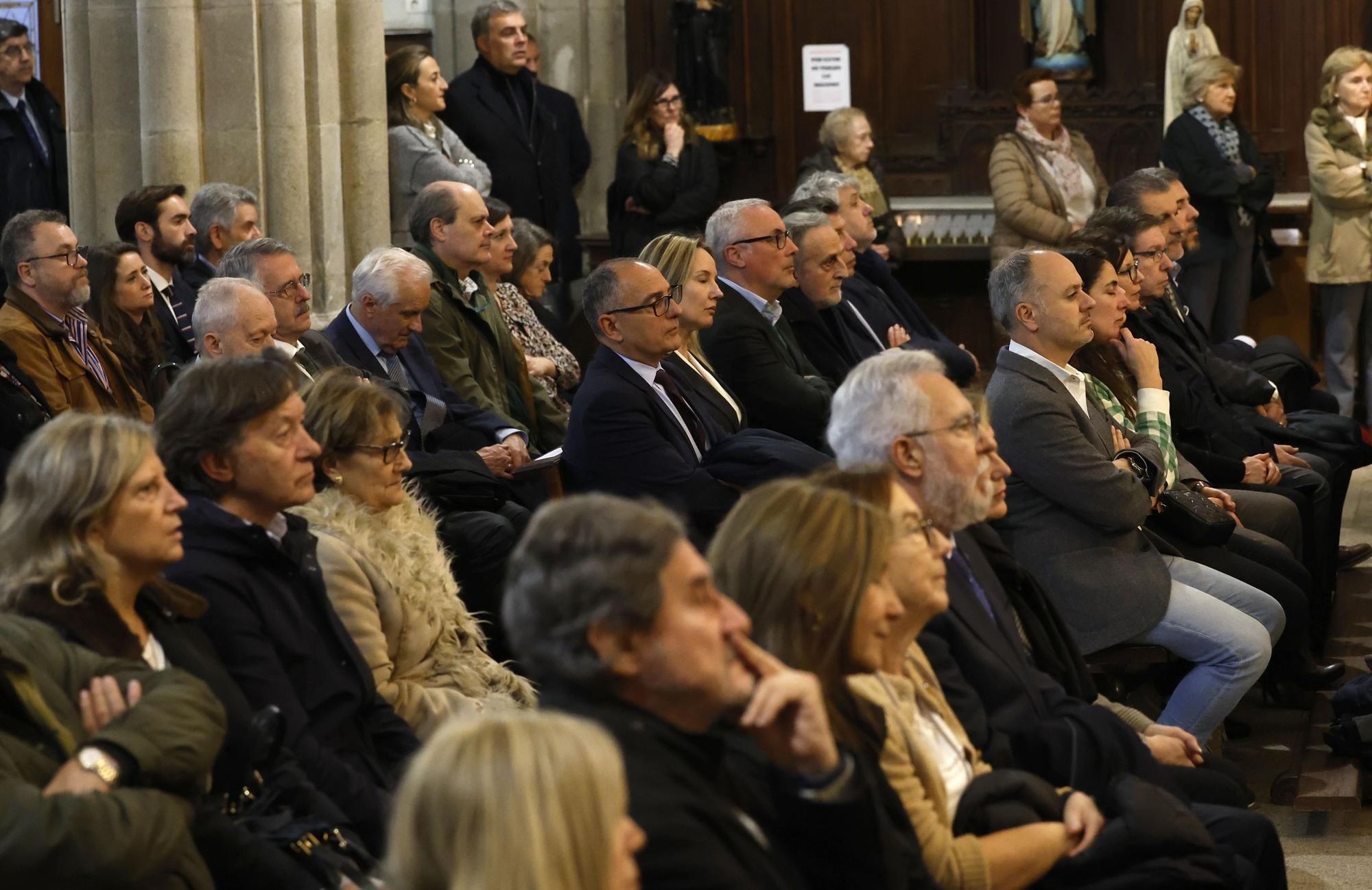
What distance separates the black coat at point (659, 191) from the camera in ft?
29.5

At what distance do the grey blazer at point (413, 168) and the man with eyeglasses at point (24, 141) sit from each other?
126 cm

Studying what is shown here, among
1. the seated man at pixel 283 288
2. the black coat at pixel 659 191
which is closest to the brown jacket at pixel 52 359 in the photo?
the seated man at pixel 283 288

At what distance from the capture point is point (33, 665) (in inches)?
99.6

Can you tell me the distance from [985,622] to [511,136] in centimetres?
579

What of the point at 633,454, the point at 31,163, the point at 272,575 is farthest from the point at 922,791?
the point at 31,163

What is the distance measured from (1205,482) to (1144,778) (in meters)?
2.58

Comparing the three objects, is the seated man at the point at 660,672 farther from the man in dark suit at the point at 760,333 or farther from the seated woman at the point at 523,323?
the seated woman at the point at 523,323

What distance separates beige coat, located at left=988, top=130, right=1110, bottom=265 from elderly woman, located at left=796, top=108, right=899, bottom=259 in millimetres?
548

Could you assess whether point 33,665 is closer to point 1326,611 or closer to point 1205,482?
point 1205,482

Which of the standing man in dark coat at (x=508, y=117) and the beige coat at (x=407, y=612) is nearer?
the beige coat at (x=407, y=612)

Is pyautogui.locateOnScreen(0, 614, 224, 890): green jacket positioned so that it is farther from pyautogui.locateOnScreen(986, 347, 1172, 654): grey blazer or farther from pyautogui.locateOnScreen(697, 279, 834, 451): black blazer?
pyautogui.locateOnScreen(697, 279, 834, 451): black blazer

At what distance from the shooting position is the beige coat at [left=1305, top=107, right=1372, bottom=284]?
9227 millimetres

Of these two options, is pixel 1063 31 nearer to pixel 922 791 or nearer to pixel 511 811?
pixel 922 791

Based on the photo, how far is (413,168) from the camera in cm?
778
